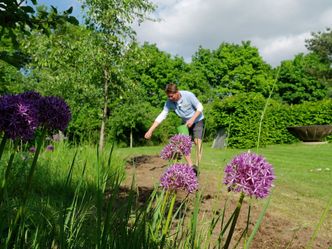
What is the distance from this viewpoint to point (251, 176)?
1461mm

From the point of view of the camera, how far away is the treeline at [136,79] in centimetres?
990

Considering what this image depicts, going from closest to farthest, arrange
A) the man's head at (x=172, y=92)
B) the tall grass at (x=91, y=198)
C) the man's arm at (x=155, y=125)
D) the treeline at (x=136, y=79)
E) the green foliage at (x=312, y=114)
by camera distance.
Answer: the tall grass at (x=91, y=198) < the man's arm at (x=155, y=125) < the man's head at (x=172, y=92) < the treeline at (x=136, y=79) < the green foliage at (x=312, y=114)

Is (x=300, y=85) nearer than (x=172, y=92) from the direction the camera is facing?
No

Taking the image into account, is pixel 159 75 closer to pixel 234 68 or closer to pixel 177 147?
pixel 234 68

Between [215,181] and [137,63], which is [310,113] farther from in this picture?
[215,181]

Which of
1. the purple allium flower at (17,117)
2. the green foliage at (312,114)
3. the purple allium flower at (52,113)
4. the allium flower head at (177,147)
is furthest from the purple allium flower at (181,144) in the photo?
the green foliage at (312,114)

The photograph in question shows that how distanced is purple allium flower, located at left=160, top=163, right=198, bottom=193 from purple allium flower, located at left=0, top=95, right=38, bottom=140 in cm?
89

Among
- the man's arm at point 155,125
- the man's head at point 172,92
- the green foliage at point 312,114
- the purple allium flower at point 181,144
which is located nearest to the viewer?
the purple allium flower at point 181,144

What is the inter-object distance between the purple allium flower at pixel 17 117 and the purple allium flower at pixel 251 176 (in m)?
0.79

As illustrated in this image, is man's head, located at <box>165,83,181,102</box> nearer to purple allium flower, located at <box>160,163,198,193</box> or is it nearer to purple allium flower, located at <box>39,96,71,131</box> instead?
purple allium flower, located at <box>160,163,198,193</box>

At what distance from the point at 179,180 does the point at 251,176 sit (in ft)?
2.76

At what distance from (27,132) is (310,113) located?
2434 cm

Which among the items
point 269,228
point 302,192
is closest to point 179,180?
point 269,228

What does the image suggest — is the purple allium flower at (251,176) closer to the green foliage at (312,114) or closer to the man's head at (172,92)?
the man's head at (172,92)
